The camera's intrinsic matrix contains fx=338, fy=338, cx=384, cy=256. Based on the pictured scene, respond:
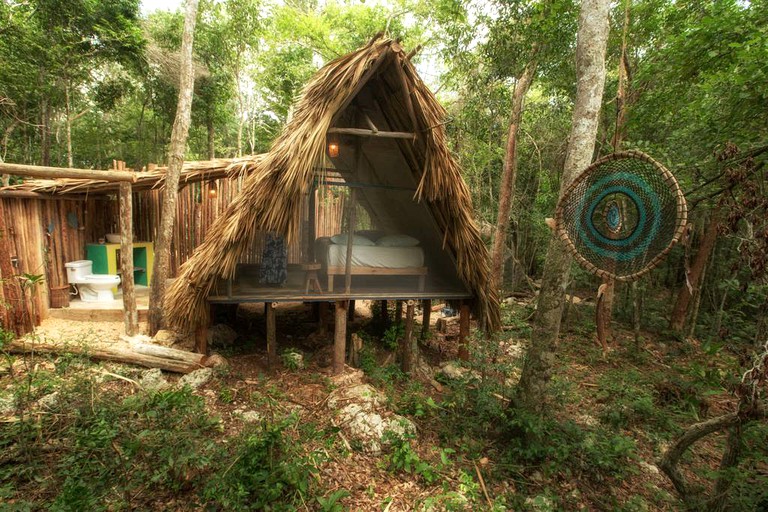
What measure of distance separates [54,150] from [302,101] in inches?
443

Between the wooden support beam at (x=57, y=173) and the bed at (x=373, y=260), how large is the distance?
257 cm

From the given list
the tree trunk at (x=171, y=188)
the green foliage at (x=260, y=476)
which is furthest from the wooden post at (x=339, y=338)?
the tree trunk at (x=171, y=188)

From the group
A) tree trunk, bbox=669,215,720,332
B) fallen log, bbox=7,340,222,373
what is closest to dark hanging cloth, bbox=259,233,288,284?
fallen log, bbox=7,340,222,373

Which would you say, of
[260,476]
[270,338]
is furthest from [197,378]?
[260,476]

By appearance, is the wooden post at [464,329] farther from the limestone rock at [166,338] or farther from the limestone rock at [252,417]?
the limestone rock at [166,338]

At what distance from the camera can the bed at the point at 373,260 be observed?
411 centimetres

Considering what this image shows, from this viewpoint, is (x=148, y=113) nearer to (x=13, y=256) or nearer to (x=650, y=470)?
(x=13, y=256)

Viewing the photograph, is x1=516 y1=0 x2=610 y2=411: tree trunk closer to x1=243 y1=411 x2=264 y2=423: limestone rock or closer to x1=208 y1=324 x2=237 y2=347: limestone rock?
x1=243 y1=411 x2=264 y2=423: limestone rock

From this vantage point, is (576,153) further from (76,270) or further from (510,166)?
(76,270)

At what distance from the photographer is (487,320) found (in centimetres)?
465

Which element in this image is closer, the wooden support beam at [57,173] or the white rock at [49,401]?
the white rock at [49,401]

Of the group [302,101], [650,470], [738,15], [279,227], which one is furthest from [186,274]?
[738,15]

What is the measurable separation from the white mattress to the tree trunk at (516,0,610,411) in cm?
183

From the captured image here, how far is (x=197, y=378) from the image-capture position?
3633mm
